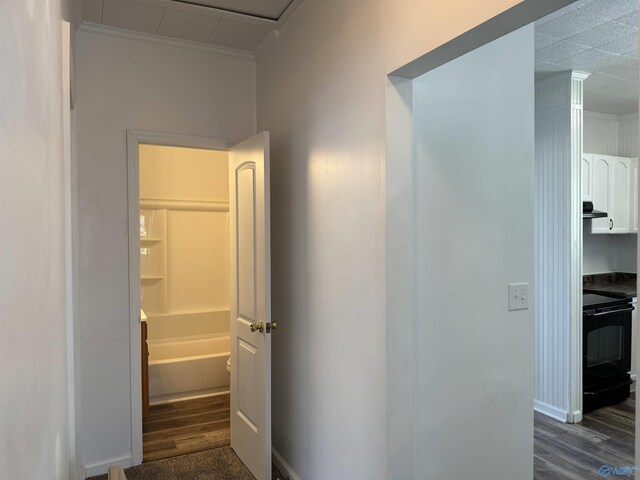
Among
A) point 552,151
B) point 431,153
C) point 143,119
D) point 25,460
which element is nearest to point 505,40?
point 431,153

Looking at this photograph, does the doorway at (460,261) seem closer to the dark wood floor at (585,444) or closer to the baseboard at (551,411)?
the dark wood floor at (585,444)

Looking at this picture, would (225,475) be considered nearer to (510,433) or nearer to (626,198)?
(510,433)

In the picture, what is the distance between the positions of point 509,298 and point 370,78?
1.19 m

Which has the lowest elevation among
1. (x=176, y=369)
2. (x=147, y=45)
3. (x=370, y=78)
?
(x=176, y=369)

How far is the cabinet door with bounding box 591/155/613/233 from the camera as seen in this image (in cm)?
436

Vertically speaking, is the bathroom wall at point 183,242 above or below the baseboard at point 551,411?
above

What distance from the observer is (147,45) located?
299cm

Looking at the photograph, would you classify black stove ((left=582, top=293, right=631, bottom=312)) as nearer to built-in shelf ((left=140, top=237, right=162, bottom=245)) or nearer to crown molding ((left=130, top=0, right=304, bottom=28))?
crown molding ((left=130, top=0, right=304, bottom=28))

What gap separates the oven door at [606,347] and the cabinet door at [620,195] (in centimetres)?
100

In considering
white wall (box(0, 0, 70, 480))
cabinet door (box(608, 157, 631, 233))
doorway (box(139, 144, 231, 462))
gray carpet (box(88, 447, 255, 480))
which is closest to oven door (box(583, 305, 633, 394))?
cabinet door (box(608, 157, 631, 233))

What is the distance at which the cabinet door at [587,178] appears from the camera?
14.1ft

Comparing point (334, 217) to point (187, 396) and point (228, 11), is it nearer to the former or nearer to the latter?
point (228, 11)

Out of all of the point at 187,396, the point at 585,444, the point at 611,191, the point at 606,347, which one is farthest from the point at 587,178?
the point at 187,396

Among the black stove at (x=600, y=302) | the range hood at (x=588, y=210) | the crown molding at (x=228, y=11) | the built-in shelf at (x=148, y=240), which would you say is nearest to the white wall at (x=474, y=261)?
the crown molding at (x=228, y=11)
